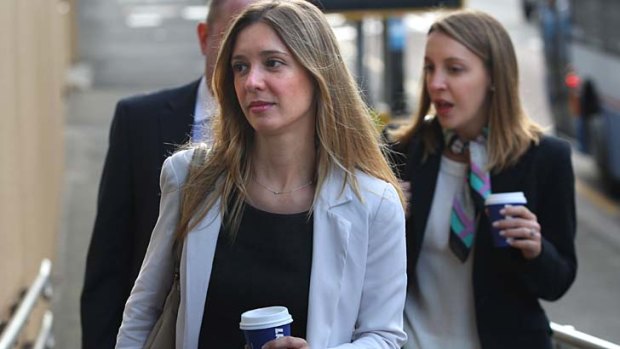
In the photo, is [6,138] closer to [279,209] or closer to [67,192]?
[279,209]

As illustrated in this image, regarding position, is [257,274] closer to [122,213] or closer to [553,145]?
[122,213]

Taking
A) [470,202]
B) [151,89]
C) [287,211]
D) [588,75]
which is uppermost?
[287,211]


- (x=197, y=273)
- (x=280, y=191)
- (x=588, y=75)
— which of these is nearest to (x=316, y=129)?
(x=280, y=191)

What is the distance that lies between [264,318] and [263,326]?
0.02 m

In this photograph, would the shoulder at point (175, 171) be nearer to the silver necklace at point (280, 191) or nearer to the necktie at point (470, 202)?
the silver necklace at point (280, 191)

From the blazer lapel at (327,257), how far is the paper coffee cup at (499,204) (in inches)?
35.2

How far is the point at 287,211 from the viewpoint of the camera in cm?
313

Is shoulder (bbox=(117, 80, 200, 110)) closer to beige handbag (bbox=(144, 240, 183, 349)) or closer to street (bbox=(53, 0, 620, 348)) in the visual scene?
beige handbag (bbox=(144, 240, 183, 349))

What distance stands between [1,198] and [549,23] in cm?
1311

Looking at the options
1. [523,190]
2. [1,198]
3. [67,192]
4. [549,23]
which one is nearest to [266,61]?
[523,190]

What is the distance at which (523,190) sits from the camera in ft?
13.8

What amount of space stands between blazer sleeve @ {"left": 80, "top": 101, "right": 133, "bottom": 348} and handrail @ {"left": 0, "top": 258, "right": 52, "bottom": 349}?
47.0 inches

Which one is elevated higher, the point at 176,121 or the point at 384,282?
the point at 176,121

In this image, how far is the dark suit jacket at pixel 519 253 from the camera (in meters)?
4.09
